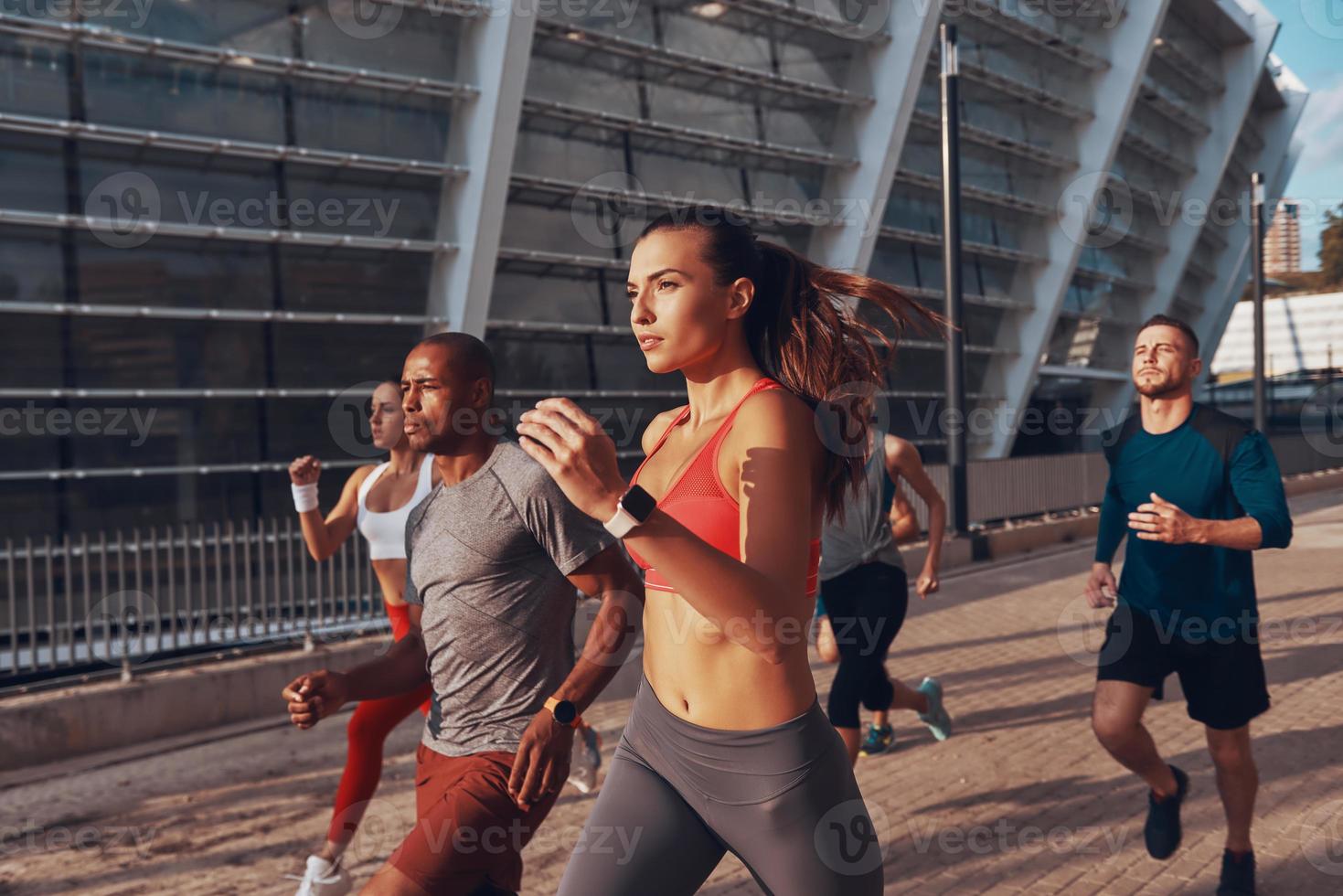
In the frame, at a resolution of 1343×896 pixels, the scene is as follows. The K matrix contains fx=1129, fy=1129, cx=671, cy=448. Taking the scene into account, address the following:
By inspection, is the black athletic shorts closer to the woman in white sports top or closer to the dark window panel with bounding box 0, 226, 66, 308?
the woman in white sports top

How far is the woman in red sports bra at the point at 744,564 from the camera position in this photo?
2.15m

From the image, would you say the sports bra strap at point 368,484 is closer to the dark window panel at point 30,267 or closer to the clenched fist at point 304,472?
the clenched fist at point 304,472

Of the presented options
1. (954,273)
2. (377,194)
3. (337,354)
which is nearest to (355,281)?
(337,354)

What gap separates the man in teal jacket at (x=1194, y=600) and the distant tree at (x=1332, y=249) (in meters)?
76.6

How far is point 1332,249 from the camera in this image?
7188cm

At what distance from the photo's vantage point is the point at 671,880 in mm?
2346

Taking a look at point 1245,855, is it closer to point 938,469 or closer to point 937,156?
point 938,469

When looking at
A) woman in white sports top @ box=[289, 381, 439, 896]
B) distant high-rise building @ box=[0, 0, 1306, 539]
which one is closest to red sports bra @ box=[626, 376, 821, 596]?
woman in white sports top @ box=[289, 381, 439, 896]

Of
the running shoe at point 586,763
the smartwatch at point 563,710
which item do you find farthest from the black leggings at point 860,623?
the smartwatch at point 563,710

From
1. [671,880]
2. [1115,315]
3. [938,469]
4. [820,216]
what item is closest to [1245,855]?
[671,880]

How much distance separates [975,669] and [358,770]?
5.42m

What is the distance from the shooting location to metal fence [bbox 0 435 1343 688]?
23.3 ft

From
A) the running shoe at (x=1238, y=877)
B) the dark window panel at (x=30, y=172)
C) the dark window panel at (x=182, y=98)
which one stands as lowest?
the running shoe at (x=1238, y=877)

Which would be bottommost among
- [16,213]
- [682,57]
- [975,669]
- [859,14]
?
[975,669]
